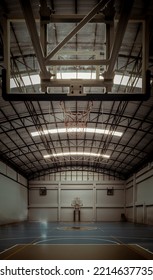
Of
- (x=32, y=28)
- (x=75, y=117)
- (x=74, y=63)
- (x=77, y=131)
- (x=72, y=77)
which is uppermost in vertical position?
(x=72, y=77)

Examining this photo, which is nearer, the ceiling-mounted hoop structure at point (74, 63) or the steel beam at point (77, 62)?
the ceiling-mounted hoop structure at point (74, 63)

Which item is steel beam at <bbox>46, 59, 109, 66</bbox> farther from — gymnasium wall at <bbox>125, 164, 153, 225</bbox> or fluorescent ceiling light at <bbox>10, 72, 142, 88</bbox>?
gymnasium wall at <bbox>125, 164, 153, 225</bbox>

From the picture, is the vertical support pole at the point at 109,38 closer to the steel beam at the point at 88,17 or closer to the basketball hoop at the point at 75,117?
the steel beam at the point at 88,17

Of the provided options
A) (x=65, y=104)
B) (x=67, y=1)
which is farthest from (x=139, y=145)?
(x=67, y=1)

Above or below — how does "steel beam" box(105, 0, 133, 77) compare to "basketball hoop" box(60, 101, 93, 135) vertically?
below

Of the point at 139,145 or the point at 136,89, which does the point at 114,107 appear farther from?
the point at 139,145

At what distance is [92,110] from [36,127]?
640 cm

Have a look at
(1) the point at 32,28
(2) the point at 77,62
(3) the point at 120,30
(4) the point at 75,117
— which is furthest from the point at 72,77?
(1) the point at 32,28

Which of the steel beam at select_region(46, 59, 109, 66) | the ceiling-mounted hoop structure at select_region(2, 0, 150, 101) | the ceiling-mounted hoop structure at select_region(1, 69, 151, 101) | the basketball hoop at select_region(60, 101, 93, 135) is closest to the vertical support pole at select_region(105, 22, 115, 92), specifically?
the ceiling-mounted hoop structure at select_region(2, 0, 150, 101)

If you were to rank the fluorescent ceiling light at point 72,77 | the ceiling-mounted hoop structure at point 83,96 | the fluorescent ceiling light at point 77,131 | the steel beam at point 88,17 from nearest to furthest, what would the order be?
the steel beam at point 88,17 → the ceiling-mounted hoop structure at point 83,96 → the fluorescent ceiling light at point 72,77 → the fluorescent ceiling light at point 77,131

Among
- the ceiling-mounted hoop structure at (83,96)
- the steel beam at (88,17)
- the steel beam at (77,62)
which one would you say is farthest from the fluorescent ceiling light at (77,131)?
the steel beam at (88,17)

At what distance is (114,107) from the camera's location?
1208 inches

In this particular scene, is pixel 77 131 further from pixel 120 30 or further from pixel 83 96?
pixel 120 30

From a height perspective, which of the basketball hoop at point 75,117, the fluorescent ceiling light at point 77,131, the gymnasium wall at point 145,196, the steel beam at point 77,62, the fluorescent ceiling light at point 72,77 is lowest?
the gymnasium wall at point 145,196
